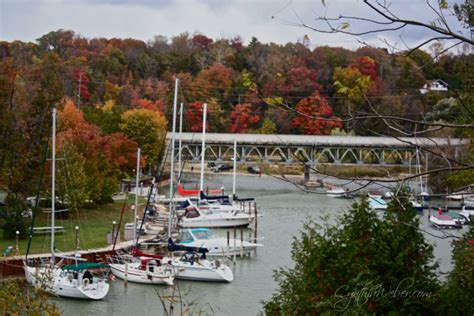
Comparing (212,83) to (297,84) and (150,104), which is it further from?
(150,104)

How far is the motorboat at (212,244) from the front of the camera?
29938 millimetres

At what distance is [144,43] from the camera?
102m

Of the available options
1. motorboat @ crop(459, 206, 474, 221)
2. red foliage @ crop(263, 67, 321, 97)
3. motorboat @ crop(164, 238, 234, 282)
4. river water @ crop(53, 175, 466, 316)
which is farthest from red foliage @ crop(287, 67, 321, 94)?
motorboat @ crop(164, 238, 234, 282)

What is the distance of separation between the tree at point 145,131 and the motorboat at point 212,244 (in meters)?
24.2

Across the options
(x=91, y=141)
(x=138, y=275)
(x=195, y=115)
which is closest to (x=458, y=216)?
(x=91, y=141)

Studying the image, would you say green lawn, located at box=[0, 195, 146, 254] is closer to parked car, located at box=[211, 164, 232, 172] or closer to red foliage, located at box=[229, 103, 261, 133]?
parked car, located at box=[211, 164, 232, 172]

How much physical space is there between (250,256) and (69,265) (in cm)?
788

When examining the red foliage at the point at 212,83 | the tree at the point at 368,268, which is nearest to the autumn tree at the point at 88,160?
the tree at the point at 368,268

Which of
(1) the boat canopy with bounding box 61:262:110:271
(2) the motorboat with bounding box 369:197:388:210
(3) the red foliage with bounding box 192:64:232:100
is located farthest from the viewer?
(3) the red foliage with bounding box 192:64:232:100

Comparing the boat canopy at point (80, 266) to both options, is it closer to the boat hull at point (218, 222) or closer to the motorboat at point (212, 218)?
the boat hull at point (218, 222)

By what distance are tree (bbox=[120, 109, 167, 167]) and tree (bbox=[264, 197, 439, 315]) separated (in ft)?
132

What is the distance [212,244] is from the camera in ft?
99.2

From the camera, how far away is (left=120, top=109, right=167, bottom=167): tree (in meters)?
54.8

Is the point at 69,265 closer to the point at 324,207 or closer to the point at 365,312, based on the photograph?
the point at 365,312
